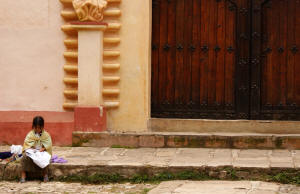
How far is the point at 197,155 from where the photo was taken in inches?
391

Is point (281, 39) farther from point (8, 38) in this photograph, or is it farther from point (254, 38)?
point (8, 38)

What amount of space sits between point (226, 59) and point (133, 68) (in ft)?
4.84

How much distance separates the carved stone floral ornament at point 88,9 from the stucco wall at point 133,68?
42 centimetres

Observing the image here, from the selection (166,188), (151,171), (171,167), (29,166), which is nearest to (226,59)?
(171,167)

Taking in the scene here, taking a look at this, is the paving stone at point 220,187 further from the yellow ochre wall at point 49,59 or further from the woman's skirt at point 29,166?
the yellow ochre wall at point 49,59

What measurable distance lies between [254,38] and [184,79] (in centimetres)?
127

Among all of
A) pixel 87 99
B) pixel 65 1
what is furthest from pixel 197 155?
pixel 65 1

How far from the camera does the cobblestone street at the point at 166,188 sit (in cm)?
829

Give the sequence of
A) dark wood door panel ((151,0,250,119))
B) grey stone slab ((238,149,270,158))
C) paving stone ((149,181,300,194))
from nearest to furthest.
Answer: paving stone ((149,181,300,194)) → grey stone slab ((238,149,270,158)) → dark wood door panel ((151,0,250,119))

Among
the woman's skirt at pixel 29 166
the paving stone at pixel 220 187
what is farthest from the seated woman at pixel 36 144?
the paving stone at pixel 220 187

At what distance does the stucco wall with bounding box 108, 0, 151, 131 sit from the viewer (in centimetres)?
1105

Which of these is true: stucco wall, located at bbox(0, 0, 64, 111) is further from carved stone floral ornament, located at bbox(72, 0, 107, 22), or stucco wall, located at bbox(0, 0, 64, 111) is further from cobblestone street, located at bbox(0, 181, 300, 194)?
cobblestone street, located at bbox(0, 181, 300, 194)

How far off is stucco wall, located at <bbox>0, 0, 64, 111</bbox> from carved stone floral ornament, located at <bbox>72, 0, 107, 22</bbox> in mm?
410

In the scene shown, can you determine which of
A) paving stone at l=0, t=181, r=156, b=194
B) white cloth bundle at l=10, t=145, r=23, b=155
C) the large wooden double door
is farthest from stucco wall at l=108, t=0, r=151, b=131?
paving stone at l=0, t=181, r=156, b=194
